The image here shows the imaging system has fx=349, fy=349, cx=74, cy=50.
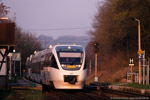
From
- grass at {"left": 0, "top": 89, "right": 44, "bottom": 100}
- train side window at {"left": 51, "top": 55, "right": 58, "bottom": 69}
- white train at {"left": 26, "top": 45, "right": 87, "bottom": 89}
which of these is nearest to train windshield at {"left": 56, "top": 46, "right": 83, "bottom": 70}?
white train at {"left": 26, "top": 45, "right": 87, "bottom": 89}

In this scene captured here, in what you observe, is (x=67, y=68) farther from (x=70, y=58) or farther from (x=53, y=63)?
(x=53, y=63)

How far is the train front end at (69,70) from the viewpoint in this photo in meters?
23.4

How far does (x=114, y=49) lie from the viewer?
53.8m

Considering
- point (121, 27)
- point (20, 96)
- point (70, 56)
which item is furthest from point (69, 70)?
point (121, 27)

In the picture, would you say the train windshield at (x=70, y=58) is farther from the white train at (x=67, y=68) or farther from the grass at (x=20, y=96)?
the grass at (x=20, y=96)

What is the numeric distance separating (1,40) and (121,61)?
1362 inches

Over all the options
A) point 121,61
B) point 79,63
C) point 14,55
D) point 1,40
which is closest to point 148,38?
point 121,61

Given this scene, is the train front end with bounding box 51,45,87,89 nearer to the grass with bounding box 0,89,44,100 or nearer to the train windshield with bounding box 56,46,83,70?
the train windshield with bounding box 56,46,83,70

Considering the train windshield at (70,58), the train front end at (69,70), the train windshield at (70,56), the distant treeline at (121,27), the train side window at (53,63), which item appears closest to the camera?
the train front end at (69,70)

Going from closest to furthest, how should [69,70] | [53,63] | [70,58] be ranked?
1. [69,70]
2. [70,58]
3. [53,63]

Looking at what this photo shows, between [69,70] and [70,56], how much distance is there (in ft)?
3.76

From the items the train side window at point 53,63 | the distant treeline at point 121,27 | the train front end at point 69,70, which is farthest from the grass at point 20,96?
the distant treeline at point 121,27

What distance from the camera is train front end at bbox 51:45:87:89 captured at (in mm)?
23391

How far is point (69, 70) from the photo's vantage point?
23406 mm
